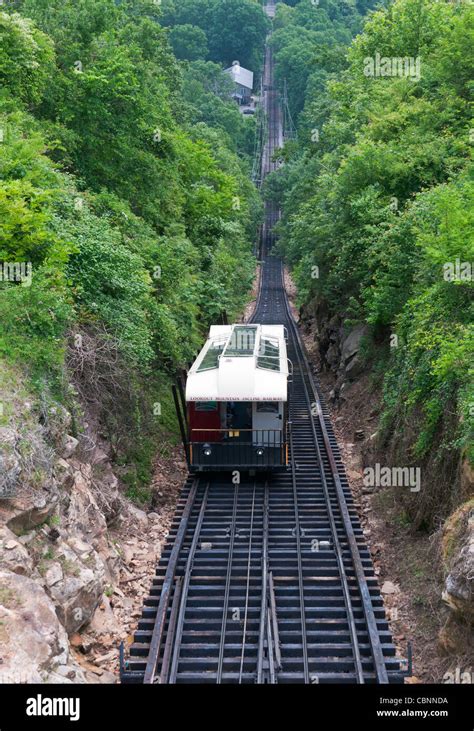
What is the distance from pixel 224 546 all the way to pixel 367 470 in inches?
216

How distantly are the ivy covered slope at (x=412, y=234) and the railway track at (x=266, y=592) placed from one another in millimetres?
2131

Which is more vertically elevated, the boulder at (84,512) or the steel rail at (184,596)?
the boulder at (84,512)

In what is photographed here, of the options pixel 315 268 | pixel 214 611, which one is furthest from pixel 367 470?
pixel 315 268

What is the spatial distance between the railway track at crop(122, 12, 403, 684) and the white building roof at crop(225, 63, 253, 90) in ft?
445

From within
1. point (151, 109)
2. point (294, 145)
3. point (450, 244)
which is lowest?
point (450, 244)

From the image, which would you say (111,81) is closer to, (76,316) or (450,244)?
(76,316)

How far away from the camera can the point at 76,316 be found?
47.9 feet

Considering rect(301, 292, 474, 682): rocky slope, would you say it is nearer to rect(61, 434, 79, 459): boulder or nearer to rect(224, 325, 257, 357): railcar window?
rect(224, 325, 257, 357): railcar window

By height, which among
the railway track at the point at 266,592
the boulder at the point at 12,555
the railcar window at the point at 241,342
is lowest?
the railway track at the point at 266,592

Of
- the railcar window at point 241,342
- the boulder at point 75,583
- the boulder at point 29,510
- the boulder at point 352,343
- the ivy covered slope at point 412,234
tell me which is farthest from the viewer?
the boulder at point 352,343

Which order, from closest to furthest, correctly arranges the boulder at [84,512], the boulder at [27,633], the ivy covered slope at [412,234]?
the boulder at [27,633] < the boulder at [84,512] < the ivy covered slope at [412,234]

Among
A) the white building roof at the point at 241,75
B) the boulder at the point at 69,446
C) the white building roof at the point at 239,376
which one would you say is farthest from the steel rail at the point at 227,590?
the white building roof at the point at 241,75

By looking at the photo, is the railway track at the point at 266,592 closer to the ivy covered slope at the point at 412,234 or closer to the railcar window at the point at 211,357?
the ivy covered slope at the point at 412,234

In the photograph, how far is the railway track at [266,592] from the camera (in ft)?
32.8
